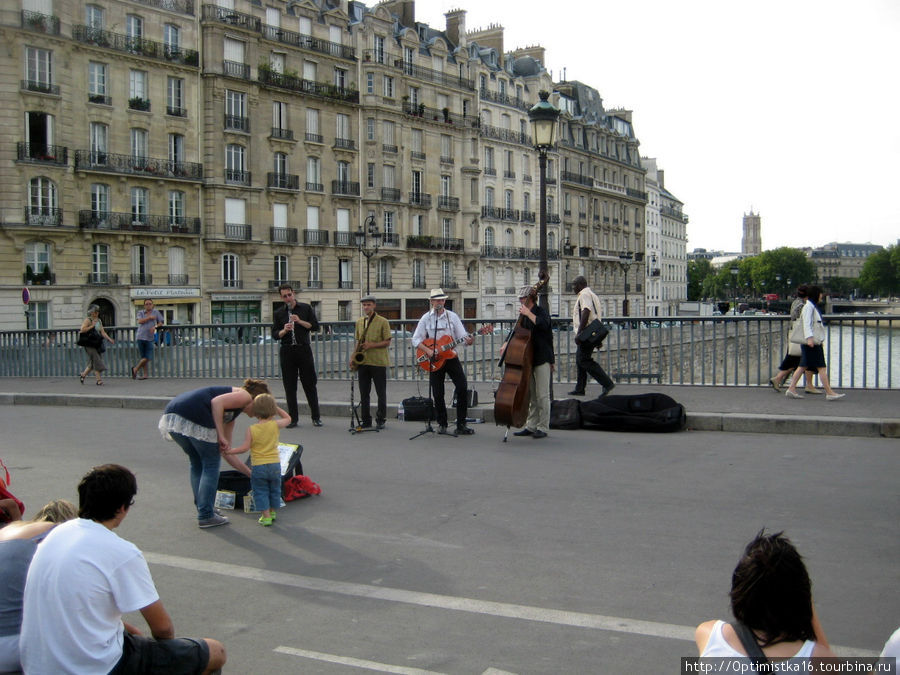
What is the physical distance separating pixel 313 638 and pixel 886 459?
7.01m

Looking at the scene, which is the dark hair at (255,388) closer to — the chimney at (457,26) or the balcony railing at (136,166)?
the balcony railing at (136,166)

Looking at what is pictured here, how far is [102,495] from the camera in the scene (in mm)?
3584

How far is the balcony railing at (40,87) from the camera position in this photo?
41969mm

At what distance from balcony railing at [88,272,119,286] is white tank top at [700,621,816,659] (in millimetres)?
46420

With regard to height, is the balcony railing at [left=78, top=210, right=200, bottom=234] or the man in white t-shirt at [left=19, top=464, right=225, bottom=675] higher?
the balcony railing at [left=78, top=210, right=200, bottom=234]

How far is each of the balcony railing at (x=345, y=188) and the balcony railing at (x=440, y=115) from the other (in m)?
7.54

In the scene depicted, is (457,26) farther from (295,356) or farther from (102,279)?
(295,356)

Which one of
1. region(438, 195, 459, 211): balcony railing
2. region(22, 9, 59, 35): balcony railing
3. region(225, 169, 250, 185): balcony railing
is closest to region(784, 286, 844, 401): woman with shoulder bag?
region(22, 9, 59, 35): balcony railing

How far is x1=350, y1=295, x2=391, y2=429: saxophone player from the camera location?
11977mm

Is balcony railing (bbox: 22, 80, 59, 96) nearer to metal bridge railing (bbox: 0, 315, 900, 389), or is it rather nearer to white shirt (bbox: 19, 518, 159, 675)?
metal bridge railing (bbox: 0, 315, 900, 389)

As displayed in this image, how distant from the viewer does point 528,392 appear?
10.8 meters

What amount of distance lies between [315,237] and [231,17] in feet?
46.8

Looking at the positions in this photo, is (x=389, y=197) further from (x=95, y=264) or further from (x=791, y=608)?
(x=791, y=608)

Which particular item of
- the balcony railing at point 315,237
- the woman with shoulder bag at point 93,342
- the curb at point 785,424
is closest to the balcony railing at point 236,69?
the balcony railing at point 315,237
